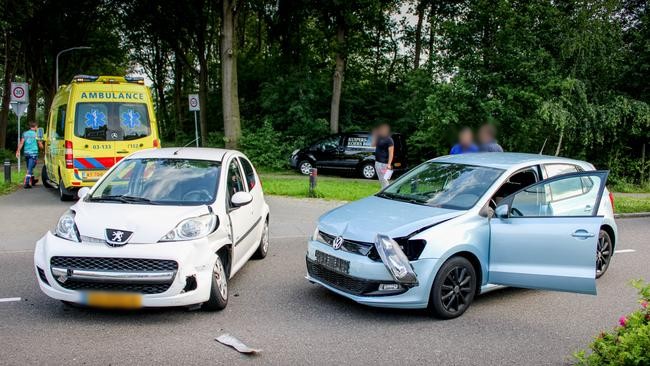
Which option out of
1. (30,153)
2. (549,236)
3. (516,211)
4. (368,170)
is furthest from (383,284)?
(368,170)

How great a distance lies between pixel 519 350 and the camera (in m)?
4.84

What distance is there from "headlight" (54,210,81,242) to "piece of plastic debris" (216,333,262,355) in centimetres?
162

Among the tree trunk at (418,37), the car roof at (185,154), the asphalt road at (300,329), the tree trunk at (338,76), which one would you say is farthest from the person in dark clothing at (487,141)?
the tree trunk at (418,37)

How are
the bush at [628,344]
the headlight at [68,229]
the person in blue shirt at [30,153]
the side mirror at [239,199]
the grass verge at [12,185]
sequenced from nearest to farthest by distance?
the bush at [628,344], the headlight at [68,229], the side mirror at [239,199], the grass verge at [12,185], the person in blue shirt at [30,153]

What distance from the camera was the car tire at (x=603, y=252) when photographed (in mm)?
7328

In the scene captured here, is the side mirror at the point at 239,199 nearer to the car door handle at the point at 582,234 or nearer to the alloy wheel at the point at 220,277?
the alloy wheel at the point at 220,277

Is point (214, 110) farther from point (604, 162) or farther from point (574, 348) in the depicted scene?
point (574, 348)

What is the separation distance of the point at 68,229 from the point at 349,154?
1695 cm

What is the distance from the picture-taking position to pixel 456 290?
5.51 m

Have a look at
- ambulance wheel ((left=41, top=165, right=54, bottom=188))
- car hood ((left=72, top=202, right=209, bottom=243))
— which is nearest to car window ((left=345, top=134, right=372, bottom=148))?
ambulance wheel ((left=41, top=165, right=54, bottom=188))

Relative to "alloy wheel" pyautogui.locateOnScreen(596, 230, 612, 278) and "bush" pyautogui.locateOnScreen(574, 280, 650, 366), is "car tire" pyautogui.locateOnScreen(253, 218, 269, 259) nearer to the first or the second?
"alloy wheel" pyautogui.locateOnScreen(596, 230, 612, 278)

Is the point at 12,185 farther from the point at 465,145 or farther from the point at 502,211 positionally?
the point at 502,211

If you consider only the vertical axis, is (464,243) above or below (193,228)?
below

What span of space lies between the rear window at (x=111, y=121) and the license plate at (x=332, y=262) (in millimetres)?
8683
